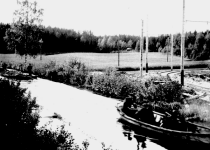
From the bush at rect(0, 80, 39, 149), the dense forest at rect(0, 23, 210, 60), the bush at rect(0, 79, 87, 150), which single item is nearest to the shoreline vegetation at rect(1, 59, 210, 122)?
the bush at rect(0, 79, 87, 150)

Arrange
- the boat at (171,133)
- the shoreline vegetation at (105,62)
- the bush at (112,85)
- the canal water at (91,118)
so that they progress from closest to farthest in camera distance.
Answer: the boat at (171,133)
the canal water at (91,118)
the bush at (112,85)
the shoreline vegetation at (105,62)

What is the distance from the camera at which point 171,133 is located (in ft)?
41.6

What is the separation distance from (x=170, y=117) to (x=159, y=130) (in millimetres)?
898

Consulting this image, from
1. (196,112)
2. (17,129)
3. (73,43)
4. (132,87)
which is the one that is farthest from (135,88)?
(73,43)

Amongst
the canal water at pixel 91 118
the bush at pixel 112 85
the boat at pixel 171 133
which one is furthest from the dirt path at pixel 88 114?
the bush at pixel 112 85

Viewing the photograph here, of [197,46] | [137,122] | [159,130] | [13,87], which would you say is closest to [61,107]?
[137,122]

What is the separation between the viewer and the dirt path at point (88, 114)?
1321 cm

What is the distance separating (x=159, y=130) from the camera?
1314 centimetres

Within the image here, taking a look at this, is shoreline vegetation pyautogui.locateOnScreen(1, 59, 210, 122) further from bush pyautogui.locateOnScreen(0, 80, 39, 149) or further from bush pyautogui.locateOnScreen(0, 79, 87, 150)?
bush pyautogui.locateOnScreen(0, 80, 39, 149)

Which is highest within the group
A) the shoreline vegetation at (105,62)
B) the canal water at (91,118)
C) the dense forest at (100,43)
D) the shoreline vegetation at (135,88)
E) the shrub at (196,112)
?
the dense forest at (100,43)

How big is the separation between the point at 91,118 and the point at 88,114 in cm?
103

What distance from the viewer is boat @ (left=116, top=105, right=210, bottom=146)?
40.1ft

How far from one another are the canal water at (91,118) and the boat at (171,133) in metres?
0.43

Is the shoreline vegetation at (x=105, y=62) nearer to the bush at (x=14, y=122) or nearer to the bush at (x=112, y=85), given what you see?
the bush at (x=112, y=85)
